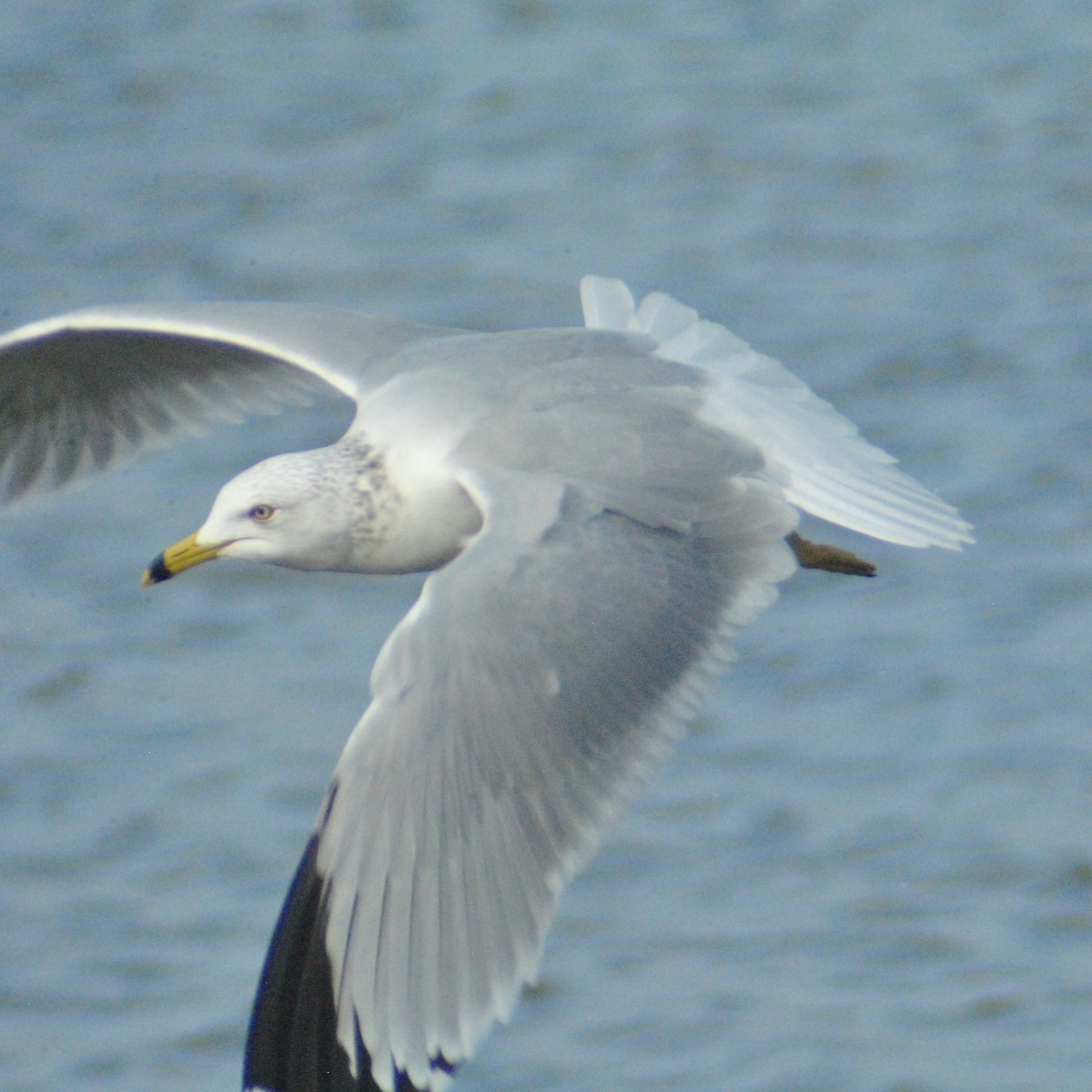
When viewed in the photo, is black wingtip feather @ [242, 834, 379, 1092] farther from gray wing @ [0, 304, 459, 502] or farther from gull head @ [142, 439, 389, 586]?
gray wing @ [0, 304, 459, 502]

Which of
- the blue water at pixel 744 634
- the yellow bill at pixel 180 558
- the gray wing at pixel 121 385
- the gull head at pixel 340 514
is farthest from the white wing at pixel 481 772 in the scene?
the blue water at pixel 744 634

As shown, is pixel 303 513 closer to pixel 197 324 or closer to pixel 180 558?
pixel 180 558

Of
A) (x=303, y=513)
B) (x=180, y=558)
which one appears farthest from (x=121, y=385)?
(x=303, y=513)

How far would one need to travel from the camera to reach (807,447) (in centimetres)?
477

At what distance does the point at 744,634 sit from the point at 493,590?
11.6 feet

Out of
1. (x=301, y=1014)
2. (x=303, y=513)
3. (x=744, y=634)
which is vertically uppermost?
(x=303, y=513)

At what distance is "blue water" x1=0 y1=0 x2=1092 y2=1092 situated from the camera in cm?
646

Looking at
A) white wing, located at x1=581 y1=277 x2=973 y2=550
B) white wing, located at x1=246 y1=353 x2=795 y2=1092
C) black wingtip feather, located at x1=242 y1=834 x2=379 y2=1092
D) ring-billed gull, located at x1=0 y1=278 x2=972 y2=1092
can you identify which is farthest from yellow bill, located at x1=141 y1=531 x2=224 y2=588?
white wing, located at x1=581 y1=277 x2=973 y2=550

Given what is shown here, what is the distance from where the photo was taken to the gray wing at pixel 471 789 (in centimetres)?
398

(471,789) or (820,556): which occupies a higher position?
(471,789)

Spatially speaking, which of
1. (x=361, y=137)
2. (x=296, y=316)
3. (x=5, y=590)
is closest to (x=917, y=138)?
(x=361, y=137)

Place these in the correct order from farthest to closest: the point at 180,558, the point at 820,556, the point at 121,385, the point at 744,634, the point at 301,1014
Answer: the point at 744,634, the point at 121,385, the point at 820,556, the point at 180,558, the point at 301,1014

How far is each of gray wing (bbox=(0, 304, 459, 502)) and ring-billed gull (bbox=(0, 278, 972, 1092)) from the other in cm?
12

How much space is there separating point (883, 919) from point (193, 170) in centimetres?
548
